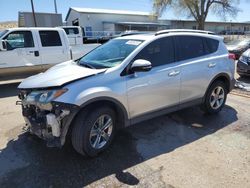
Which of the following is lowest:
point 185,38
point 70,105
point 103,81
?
point 70,105

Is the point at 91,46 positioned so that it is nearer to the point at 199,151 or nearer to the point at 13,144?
the point at 13,144

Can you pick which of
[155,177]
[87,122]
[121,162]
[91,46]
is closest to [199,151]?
[155,177]

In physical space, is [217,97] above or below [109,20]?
below

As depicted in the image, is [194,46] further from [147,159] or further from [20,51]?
[20,51]

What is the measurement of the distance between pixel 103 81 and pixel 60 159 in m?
1.28

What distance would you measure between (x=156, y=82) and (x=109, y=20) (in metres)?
37.5

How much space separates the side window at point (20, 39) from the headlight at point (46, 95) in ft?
17.6

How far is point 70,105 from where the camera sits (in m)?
3.11

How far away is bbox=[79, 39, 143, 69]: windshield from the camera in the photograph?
3870mm

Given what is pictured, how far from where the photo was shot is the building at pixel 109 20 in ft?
124

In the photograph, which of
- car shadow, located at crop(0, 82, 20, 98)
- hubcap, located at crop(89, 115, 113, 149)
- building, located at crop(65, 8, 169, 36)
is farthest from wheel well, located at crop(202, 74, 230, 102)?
building, located at crop(65, 8, 169, 36)

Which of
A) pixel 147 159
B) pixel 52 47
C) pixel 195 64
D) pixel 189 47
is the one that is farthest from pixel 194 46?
pixel 52 47

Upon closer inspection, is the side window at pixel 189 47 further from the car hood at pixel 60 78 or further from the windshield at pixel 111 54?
the car hood at pixel 60 78

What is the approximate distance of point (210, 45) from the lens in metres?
4.99
